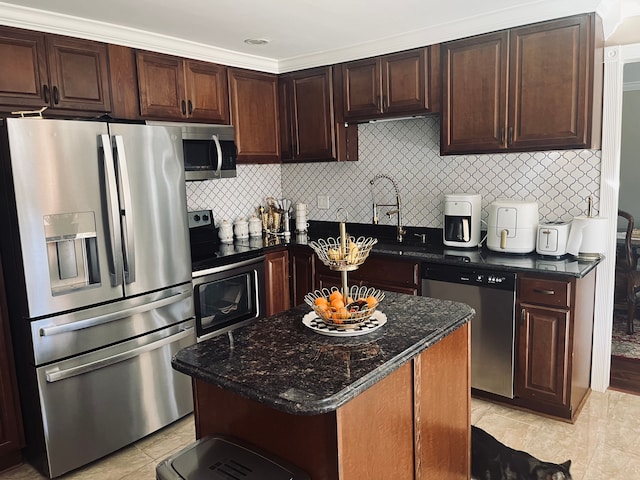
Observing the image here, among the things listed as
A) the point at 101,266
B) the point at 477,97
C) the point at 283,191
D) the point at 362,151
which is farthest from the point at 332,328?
the point at 283,191

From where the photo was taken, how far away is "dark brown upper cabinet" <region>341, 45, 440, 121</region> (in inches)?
137

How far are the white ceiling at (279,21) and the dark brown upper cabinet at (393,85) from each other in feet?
0.28

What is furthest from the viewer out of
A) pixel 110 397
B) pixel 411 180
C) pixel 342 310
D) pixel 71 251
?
pixel 411 180

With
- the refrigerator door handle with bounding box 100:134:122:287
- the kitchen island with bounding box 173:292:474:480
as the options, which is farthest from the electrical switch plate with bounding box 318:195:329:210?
the kitchen island with bounding box 173:292:474:480

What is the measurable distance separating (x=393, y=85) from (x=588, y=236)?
167cm

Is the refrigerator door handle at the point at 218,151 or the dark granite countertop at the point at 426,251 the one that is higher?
the refrigerator door handle at the point at 218,151

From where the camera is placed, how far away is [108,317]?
106 inches

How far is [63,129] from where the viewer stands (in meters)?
2.47

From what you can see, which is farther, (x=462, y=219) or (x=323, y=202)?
(x=323, y=202)

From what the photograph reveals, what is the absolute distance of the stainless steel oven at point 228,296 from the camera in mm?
3320

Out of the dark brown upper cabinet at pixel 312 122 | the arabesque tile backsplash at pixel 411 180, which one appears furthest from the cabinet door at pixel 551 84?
the dark brown upper cabinet at pixel 312 122

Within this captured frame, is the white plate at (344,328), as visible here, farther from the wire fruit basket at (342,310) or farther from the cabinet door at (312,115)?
the cabinet door at (312,115)

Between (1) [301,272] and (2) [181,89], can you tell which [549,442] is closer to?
(1) [301,272]

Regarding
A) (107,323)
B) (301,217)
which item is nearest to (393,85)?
(301,217)
